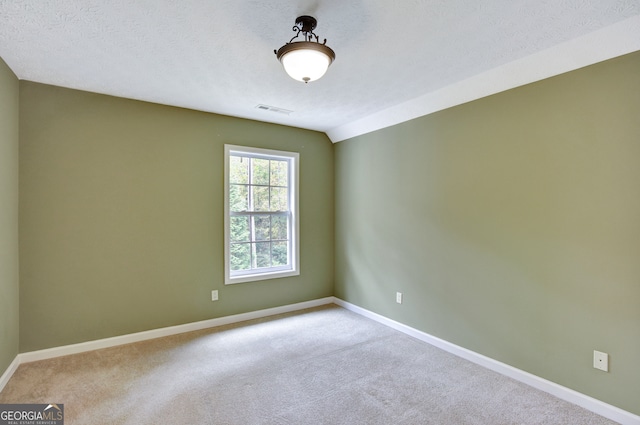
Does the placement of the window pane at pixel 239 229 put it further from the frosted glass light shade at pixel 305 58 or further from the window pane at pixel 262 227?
the frosted glass light shade at pixel 305 58

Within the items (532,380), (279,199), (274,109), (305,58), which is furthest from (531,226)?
(279,199)

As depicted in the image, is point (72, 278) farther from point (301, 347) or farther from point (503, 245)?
point (503, 245)

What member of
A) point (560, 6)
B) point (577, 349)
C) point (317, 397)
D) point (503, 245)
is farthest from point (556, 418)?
point (560, 6)

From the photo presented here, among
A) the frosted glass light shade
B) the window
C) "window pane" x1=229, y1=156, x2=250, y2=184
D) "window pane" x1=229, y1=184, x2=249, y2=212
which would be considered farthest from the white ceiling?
"window pane" x1=229, y1=184, x2=249, y2=212

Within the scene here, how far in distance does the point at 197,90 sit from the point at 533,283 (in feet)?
11.3

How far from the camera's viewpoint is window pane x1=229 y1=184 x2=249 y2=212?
3.99m

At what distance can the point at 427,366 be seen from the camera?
2.81 m

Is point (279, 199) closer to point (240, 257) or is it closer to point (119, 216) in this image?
point (240, 257)

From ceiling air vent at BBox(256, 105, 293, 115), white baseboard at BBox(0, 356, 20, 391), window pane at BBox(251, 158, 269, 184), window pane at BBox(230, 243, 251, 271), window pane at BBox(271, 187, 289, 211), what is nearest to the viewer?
white baseboard at BBox(0, 356, 20, 391)

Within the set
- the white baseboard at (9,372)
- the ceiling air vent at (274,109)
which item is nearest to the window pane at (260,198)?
the ceiling air vent at (274,109)

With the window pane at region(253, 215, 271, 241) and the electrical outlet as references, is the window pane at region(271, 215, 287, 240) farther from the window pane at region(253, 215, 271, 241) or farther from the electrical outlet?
the electrical outlet

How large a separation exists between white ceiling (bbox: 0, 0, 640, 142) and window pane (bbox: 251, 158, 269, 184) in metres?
1.08

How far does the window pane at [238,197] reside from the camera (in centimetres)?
399

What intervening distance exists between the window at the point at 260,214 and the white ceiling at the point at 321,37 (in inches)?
41.8
